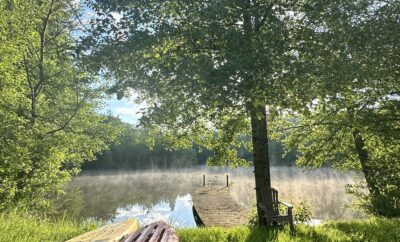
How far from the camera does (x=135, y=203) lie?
118 feet

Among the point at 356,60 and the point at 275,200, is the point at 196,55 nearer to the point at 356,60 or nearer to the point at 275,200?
the point at 356,60

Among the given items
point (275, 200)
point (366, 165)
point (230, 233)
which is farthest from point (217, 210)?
point (230, 233)

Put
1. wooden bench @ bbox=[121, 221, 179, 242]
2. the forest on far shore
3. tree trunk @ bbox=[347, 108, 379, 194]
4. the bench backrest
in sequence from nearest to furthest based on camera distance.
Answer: wooden bench @ bbox=[121, 221, 179, 242] → the bench backrest → tree trunk @ bbox=[347, 108, 379, 194] → the forest on far shore

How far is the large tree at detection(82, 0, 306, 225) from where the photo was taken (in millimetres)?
7711

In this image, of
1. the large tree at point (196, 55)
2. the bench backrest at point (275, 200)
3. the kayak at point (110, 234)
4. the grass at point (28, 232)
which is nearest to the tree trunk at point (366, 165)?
the bench backrest at point (275, 200)

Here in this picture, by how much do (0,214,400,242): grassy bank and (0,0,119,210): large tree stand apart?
11.1ft

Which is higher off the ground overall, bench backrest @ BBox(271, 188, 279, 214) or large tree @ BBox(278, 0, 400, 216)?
large tree @ BBox(278, 0, 400, 216)

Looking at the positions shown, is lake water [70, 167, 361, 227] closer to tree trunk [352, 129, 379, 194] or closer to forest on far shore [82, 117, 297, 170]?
tree trunk [352, 129, 379, 194]

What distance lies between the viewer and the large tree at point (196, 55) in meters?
7.71

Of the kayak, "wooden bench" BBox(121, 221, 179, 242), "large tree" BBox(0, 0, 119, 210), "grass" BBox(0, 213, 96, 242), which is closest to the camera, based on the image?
"wooden bench" BBox(121, 221, 179, 242)

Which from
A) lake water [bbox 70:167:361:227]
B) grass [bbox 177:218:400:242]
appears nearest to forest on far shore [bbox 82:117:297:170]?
lake water [bbox 70:167:361:227]

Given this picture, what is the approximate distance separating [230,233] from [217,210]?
1769 cm

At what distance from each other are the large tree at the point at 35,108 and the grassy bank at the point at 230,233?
11.1 ft

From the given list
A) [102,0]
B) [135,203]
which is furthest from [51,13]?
[135,203]
